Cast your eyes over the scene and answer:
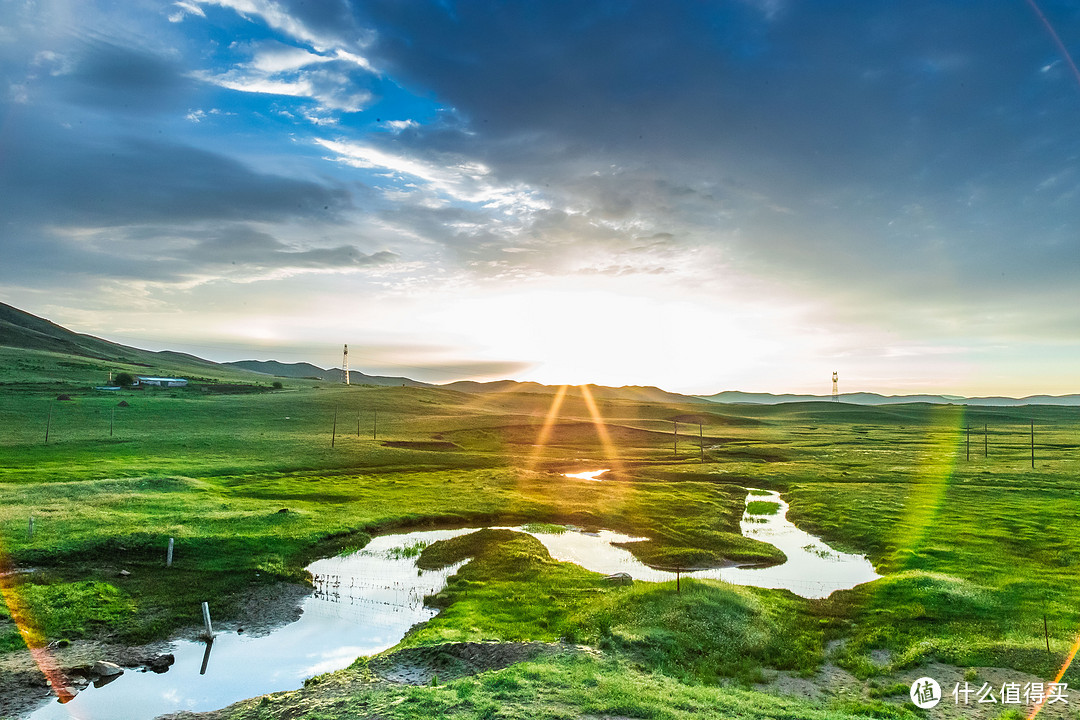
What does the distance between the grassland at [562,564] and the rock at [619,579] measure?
0.90 m

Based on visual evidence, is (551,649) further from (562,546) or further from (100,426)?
(100,426)

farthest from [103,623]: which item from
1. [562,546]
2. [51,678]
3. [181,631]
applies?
[562,546]

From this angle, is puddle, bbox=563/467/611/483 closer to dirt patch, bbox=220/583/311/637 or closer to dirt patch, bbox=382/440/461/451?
dirt patch, bbox=382/440/461/451

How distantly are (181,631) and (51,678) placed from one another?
17.0 feet

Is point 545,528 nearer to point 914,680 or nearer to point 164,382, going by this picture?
point 914,680

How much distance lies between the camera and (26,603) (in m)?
26.1

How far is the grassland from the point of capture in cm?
2247

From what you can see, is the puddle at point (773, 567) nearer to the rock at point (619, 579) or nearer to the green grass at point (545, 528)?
the green grass at point (545, 528)

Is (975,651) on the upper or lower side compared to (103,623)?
upper

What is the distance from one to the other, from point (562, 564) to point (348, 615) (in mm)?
13031

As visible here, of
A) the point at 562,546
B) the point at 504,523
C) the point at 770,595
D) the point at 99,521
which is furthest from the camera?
the point at 504,523

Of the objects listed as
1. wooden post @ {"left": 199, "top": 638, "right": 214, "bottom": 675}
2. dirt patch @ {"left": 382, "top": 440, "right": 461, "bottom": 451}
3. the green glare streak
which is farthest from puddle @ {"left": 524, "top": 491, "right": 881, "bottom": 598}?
dirt patch @ {"left": 382, "top": 440, "right": 461, "bottom": 451}

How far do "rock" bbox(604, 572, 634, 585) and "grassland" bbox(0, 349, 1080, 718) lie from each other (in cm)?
90

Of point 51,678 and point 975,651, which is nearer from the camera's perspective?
point 51,678
